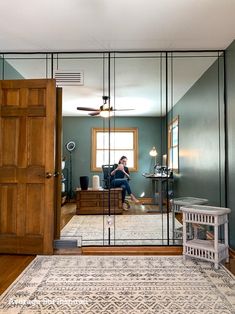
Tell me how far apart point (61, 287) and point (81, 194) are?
2554 millimetres

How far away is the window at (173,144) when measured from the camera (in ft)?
13.3

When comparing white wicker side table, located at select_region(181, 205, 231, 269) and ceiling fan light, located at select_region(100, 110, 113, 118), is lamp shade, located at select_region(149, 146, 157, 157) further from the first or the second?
white wicker side table, located at select_region(181, 205, 231, 269)

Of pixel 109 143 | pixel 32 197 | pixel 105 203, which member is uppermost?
pixel 109 143

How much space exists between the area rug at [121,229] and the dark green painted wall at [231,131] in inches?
28.6

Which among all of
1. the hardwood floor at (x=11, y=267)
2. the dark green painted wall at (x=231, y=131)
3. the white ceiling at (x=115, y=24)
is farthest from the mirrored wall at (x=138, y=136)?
the hardwood floor at (x=11, y=267)

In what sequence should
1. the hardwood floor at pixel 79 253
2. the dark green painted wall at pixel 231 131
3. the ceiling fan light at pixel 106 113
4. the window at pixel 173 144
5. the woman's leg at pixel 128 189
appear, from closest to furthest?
the hardwood floor at pixel 79 253 → the dark green painted wall at pixel 231 131 → the ceiling fan light at pixel 106 113 → the window at pixel 173 144 → the woman's leg at pixel 128 189

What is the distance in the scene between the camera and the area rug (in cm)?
350

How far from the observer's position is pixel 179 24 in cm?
266

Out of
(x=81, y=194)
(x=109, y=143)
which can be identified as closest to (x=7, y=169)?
(x=109, y=143)

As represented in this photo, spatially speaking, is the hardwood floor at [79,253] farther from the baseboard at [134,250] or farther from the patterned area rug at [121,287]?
the patterned area rug at [121,287]

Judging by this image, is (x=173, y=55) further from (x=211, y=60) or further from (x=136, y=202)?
(x=136, y=202)

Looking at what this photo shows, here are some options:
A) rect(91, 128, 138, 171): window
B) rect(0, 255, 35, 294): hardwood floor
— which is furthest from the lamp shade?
rect(0, 255, 35, 294): hardwood floor

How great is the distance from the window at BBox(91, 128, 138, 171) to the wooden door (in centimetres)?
100

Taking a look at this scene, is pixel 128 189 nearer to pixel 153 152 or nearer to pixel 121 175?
pixel 121 175
